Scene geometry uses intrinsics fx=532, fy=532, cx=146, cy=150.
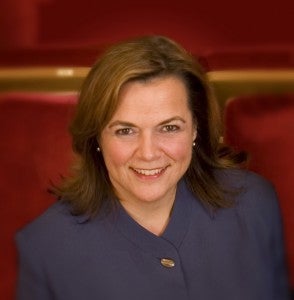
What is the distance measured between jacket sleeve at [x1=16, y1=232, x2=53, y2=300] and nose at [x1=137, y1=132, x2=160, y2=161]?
322mm

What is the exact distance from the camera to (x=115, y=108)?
107 centimetres

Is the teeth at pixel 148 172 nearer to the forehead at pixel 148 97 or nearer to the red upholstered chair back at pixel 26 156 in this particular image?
the forehead at pixel 148 97

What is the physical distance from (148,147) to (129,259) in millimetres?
266

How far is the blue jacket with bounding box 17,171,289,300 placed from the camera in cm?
116

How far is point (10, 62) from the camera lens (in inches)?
56.6

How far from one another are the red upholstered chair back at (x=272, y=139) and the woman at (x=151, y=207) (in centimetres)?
10

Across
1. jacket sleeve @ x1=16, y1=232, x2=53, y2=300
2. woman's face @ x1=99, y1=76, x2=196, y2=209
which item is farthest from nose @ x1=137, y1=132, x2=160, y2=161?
jacket sleeve @ x1=16, y1=232, x2=53, y2=300

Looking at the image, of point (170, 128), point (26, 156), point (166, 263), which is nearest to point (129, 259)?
point (166, 263)

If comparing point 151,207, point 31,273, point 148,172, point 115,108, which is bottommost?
point 31,273

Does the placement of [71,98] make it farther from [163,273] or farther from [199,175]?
[163,273]

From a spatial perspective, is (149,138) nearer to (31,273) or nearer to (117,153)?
(117,153)

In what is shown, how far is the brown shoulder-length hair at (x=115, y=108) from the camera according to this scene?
3.53 ft

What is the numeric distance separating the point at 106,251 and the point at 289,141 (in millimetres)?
582

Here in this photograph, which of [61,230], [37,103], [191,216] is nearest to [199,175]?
[191,216]
